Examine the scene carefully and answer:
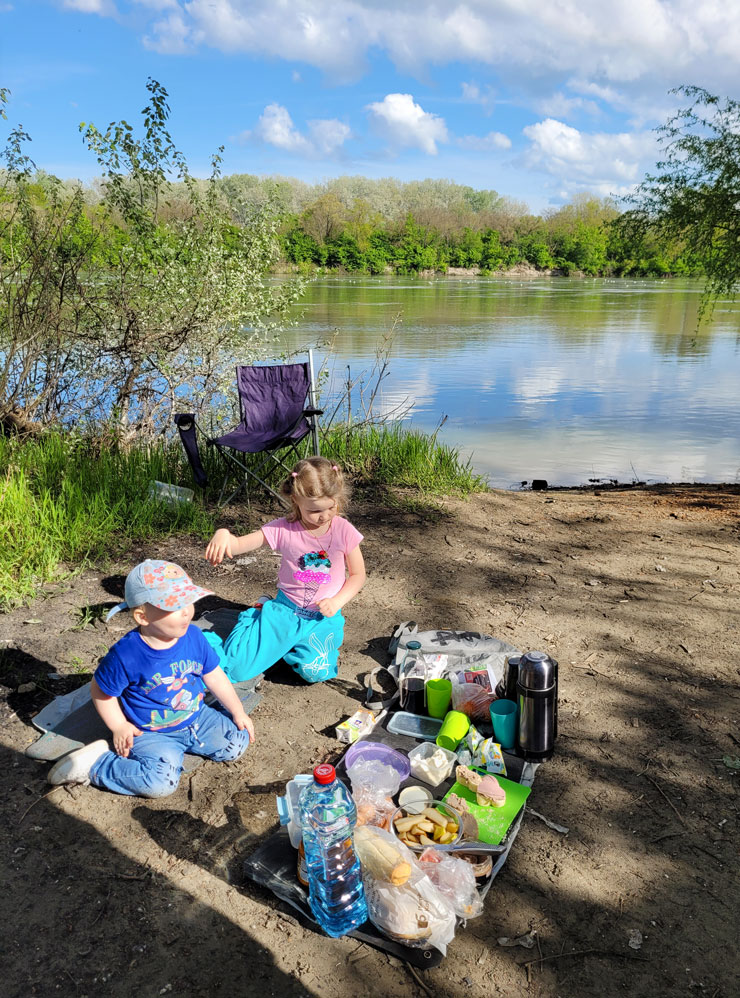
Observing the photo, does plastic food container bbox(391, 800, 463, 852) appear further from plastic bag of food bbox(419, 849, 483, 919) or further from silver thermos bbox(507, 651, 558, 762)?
silver thermos bbox(507, 651, 558, 762)

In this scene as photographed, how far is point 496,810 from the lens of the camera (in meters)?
2.04

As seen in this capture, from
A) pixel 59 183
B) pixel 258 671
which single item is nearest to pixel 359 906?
pixel 258 671

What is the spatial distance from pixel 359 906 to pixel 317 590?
128 centimetres

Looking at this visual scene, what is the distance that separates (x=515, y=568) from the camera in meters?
3.88

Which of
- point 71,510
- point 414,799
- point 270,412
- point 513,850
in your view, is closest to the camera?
point 513,850

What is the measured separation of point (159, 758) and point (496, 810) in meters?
1.05

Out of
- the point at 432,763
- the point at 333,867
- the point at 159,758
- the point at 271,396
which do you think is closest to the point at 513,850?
the point at 432,763

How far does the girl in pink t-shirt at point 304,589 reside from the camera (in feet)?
8.90

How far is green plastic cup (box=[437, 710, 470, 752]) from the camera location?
233 cm

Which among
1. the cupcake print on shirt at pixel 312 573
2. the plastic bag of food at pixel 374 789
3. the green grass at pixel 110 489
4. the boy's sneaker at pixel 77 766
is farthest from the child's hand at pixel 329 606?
the green grass at pixel 110 489

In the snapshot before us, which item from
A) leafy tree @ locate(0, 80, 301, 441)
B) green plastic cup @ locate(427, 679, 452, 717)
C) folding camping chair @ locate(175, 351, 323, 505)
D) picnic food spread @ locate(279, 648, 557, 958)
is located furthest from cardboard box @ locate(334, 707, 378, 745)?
leafy tree @ locate(0, 80, 301, 441)

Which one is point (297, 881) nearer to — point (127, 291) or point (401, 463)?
point (401, 463)

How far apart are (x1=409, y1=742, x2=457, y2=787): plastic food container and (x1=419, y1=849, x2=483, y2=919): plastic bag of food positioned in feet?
1.23

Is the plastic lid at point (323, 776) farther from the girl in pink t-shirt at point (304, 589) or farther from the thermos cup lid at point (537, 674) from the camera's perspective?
the girl in pink t-shirt at point (304, 589)
